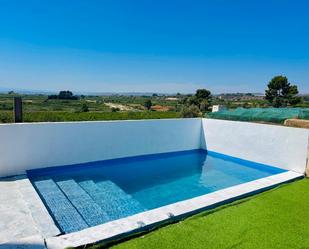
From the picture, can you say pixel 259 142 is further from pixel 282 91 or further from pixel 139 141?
pixel 282 91

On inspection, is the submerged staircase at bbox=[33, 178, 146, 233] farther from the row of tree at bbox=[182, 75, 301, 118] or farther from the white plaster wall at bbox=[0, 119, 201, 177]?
the row of tree at bbox=[182, 75, 301, 118]

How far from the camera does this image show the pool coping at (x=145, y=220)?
3244 mm

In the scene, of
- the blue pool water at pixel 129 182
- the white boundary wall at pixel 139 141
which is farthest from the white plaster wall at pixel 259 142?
the blue pool water at pixel 129 182

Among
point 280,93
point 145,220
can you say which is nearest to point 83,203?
point 145,220

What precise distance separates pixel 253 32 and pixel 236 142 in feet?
34.6

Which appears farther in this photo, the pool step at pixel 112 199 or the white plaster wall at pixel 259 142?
the white plaster wall at pixel 259 142

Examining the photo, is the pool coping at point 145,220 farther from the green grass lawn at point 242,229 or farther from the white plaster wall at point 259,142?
the white plaster wall at point 259,142

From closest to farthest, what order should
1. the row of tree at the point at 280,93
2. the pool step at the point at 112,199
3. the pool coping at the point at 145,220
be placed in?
the pool coping at the point at 145,220 → the pool step at the point at 112,199 → the row of tree at the point at 280,93

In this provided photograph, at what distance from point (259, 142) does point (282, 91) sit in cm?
2599

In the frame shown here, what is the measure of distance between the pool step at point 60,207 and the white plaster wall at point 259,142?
6693 mm

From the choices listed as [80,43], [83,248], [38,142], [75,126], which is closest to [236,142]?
[75,126]

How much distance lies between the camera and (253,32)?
654 inches

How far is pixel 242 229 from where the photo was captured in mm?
3764

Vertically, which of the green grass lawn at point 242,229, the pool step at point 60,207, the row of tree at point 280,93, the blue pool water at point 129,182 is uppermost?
the row of tree at point 280,93
